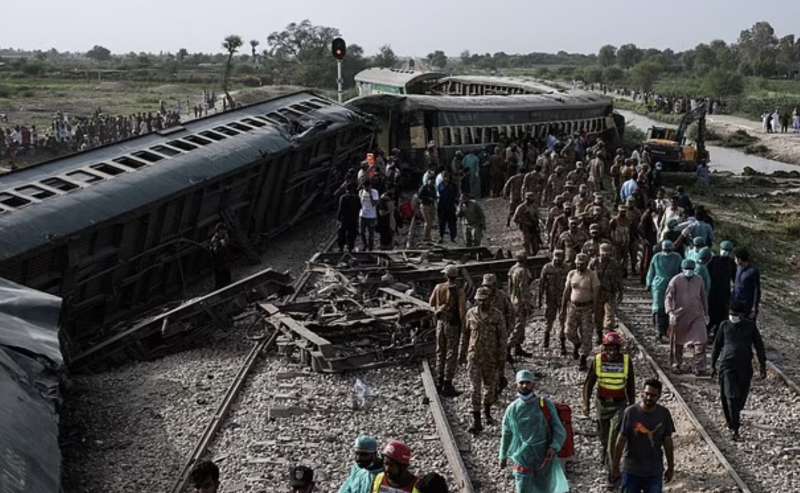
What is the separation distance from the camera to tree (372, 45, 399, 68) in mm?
100662

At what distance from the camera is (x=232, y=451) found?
27.3 ft

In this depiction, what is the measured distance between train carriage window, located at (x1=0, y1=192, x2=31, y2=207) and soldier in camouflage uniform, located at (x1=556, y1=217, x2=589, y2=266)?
6.79m

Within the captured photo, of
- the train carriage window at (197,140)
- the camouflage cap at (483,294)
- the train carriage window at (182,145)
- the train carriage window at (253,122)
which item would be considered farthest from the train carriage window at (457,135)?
the camouflage cap at (483,294)

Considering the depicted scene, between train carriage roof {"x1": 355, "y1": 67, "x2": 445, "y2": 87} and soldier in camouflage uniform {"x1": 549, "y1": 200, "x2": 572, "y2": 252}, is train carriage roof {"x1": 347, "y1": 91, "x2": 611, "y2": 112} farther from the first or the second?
soldier in camouflage uniform {"x1": 549, "y1": 200, "x2": 572, "y2": 252}

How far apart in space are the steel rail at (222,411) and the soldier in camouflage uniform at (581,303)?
349 centimetres

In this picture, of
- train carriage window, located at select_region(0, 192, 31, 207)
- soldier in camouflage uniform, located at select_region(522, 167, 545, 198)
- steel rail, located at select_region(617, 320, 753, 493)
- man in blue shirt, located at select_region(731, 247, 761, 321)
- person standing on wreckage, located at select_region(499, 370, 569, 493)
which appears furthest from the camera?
soldier in camouflage uniform, located at select_region(522, 167, 545, 198)

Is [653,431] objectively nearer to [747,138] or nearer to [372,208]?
[372,208]

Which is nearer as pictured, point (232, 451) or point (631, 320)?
point (232, 451)

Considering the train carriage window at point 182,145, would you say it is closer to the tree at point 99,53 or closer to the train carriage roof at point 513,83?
the train carriage roof at point 513,83

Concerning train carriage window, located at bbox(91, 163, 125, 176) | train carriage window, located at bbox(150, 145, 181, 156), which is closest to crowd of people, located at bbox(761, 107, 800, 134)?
train carriage window, located at bbox(150, 145, 181, 156)

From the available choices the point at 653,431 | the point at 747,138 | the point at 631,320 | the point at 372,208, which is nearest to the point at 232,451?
the point at 653,431

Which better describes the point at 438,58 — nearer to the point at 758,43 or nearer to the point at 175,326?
the point at 758,43

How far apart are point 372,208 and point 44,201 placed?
594 centimetres

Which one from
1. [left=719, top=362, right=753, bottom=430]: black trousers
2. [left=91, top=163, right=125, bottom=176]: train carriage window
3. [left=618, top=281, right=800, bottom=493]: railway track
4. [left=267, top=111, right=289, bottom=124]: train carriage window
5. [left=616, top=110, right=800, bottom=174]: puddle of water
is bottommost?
[left=616, top=110, right=800, bottom=174]: puddle of water
